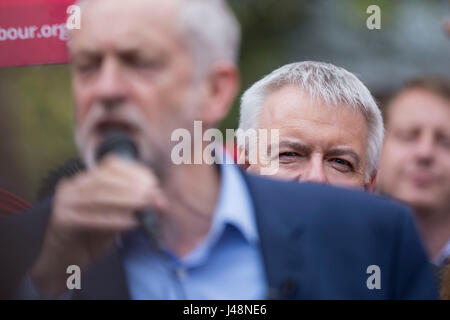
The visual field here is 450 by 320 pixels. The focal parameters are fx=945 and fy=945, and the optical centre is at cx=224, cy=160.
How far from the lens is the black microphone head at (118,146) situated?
224 centimetres

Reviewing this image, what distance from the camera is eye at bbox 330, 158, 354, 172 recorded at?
9.64 feet

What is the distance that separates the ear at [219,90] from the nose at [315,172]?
516 mm

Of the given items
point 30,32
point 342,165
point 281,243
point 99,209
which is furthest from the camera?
point 342,165

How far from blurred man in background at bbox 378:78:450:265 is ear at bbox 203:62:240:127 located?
2.27ft

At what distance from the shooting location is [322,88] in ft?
9.74

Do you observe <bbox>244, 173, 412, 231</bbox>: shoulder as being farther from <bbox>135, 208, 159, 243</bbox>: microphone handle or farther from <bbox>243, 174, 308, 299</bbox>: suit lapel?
<bbox>135, 208, 159, 243</bbox>: microphone handle

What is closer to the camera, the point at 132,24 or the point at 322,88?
the point at 132,24

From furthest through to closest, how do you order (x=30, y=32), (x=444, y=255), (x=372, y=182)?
(x=372, y=182)
(x=444, y=255)
(x=30, y=32)

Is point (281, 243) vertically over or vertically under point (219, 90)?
under

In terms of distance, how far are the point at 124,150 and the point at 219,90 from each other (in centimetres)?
31

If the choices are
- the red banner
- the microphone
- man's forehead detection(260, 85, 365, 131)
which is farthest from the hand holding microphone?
man's forehead detection(260, 85, 365, 131)

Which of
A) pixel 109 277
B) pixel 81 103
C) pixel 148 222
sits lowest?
pixel 109 277

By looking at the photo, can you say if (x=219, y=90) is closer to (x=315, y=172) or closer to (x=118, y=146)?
(x=118, y=146)

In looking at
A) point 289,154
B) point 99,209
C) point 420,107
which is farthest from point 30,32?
point 420,107
